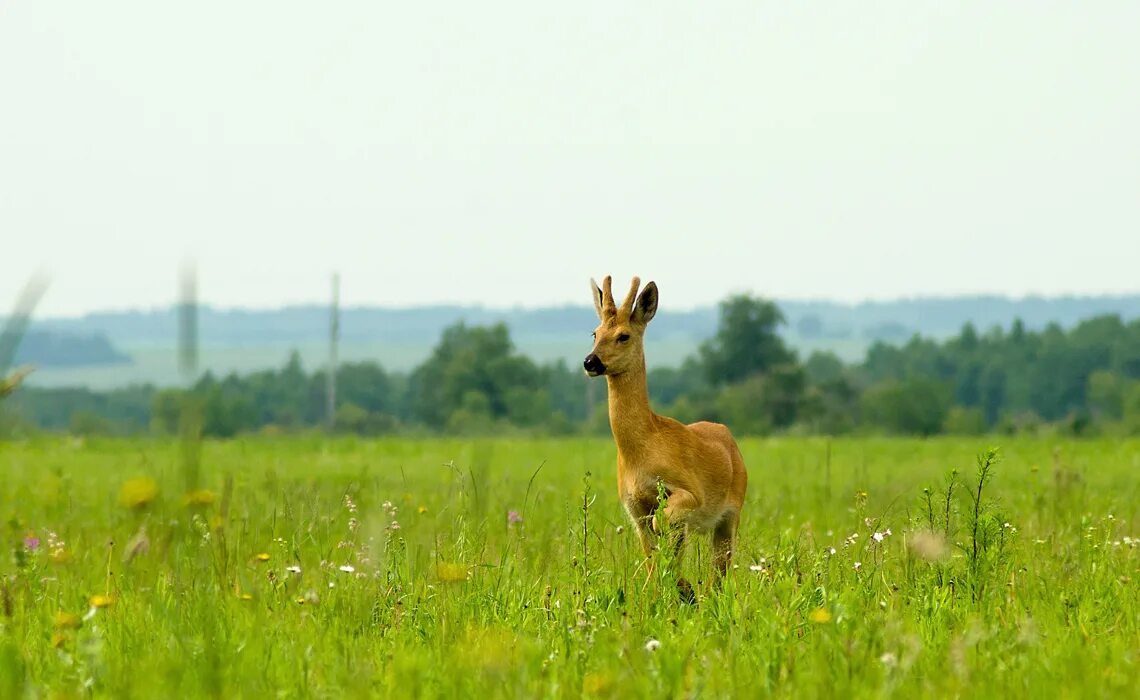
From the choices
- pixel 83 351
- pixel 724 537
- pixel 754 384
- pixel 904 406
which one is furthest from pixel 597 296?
pixel 83 351

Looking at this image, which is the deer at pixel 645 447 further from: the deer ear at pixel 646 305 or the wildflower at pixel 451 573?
the wildflower at pixel 451 573

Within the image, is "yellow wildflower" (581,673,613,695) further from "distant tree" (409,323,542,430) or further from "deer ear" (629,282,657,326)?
"distant tree" (409,323,542,430)

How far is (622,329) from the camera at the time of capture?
7.79 m

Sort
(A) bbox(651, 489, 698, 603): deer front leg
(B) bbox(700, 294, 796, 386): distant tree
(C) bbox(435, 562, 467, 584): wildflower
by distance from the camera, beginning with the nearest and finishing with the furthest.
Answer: (C) bbox(435, 562, 467, 584): wildflower → (A) bbox(651, 489, 698, 603): deer front leg → (B) bbox(700, 294, 796, 386): distant tree

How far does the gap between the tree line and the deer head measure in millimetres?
59620

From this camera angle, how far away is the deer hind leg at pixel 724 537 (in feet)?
27.5

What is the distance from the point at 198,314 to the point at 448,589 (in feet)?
11.3

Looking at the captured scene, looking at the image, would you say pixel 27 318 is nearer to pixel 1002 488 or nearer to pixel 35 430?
pixel 1002 488

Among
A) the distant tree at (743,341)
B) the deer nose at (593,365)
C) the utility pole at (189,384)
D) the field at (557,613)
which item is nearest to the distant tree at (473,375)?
the distant tree at (743,341)

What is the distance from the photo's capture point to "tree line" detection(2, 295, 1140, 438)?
256 ft

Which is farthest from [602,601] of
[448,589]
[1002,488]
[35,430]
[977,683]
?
[35,430]

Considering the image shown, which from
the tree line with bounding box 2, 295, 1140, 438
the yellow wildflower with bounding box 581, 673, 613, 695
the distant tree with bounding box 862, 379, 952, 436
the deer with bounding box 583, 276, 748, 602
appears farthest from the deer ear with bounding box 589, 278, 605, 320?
the distant tree with bounding box 862, 379, 952, 436

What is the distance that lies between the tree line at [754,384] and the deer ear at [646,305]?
5961 centimetres

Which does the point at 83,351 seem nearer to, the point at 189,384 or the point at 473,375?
the point at 473,375
